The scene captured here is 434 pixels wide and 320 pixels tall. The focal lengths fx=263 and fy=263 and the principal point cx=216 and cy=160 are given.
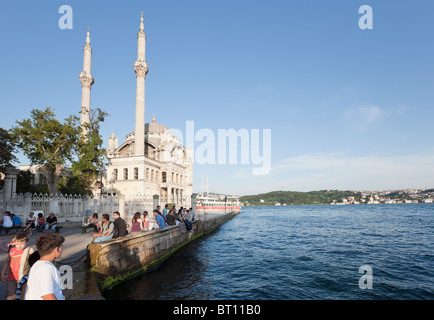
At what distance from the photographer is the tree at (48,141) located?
81.9 ft

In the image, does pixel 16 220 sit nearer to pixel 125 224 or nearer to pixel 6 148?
pixel 125 224

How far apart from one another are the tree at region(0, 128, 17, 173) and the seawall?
19793 mm

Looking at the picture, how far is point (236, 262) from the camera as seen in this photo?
1420cm

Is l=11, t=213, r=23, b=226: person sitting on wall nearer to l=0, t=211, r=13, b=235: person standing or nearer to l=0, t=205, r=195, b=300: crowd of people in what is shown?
l=0, t=211, r=13, b=235: person standing

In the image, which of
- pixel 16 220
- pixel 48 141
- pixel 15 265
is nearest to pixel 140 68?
pixel 48 141

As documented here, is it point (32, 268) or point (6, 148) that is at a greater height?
point (6, 148)

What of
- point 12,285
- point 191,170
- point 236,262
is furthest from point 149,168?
point 12,285

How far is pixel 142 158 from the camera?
41531mm

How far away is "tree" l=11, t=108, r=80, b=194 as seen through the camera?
24969 millimetres

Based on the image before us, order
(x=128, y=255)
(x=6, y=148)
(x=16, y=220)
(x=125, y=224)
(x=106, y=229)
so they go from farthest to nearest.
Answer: (x=6, y=148), (x=16, y=220), (x=125, y=224), (x=128, y=255), (x=106, y=229)

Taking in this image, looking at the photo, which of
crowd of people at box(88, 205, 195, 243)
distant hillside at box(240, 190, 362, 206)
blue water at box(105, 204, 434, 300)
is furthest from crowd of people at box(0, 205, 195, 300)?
distant hillside at box(240, 190, 362, 206)

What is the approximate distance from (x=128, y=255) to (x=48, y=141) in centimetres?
2153
